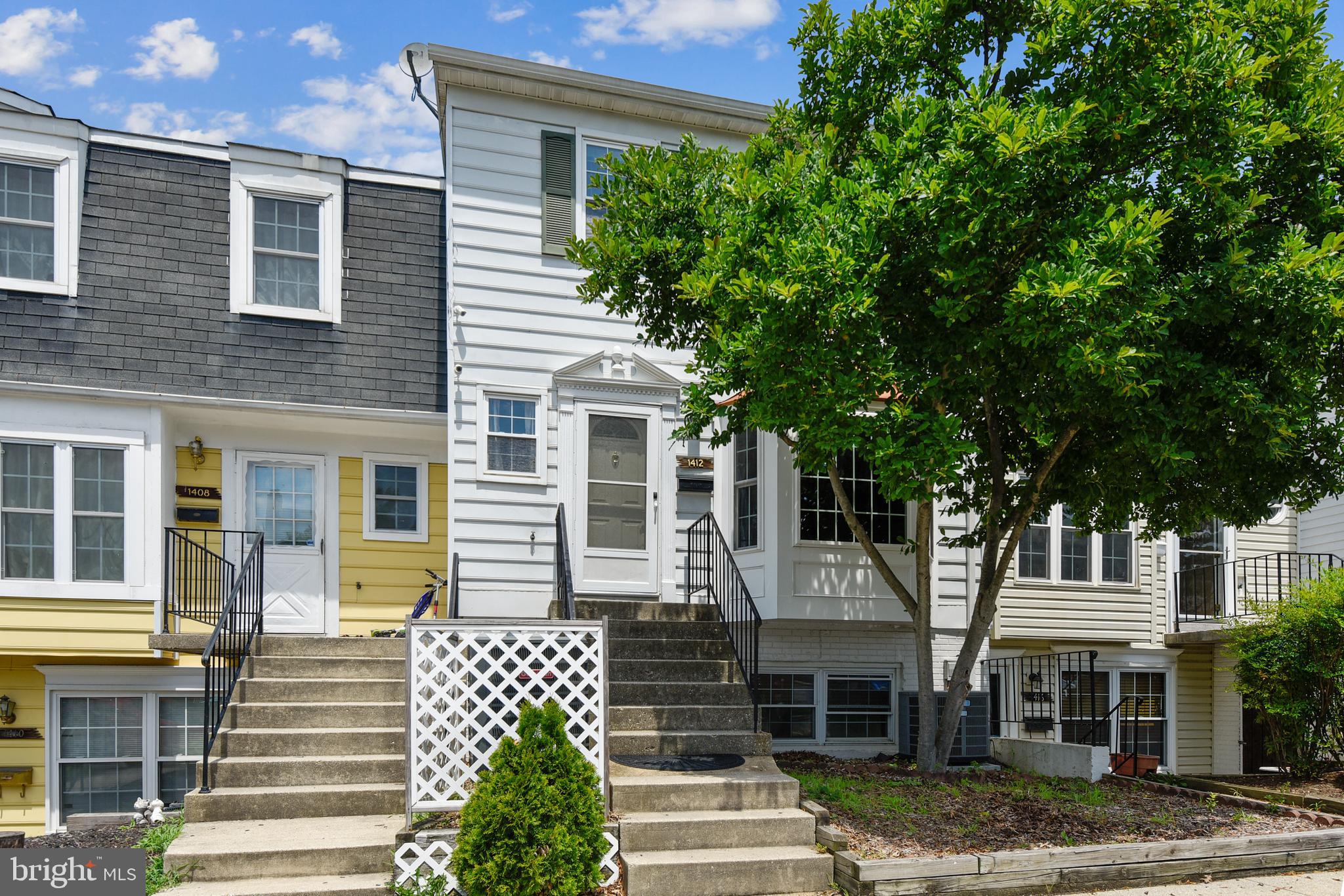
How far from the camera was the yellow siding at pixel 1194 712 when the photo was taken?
575 inches

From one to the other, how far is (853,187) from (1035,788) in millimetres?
5471

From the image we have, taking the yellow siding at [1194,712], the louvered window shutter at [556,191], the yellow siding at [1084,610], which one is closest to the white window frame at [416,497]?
the louvered window shutter at [556,191]

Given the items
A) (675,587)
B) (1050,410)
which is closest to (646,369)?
(675,587)

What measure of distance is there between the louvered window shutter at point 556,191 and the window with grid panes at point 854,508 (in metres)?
3.69

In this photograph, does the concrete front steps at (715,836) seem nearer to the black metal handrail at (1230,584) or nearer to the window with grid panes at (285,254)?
the window with grid panes at (285,254)

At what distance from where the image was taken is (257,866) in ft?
20.9

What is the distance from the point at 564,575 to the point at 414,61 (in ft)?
24.6

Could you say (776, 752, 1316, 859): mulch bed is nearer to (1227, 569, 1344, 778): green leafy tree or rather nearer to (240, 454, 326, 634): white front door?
(1227, 569, 1344, 778): green leafy tree

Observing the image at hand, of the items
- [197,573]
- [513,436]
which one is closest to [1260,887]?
[513,436]

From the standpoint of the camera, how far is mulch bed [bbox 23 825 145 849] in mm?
6863

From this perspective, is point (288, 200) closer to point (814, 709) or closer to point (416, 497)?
point (416, 497)

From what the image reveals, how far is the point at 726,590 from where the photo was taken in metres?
10.1

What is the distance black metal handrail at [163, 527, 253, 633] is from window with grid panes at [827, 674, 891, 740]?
654 centimetres

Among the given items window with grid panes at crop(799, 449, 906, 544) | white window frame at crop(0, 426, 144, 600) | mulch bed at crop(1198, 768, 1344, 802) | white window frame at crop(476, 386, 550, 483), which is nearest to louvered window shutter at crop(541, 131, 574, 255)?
white window frame at crop(476, 386, 550, 483)
